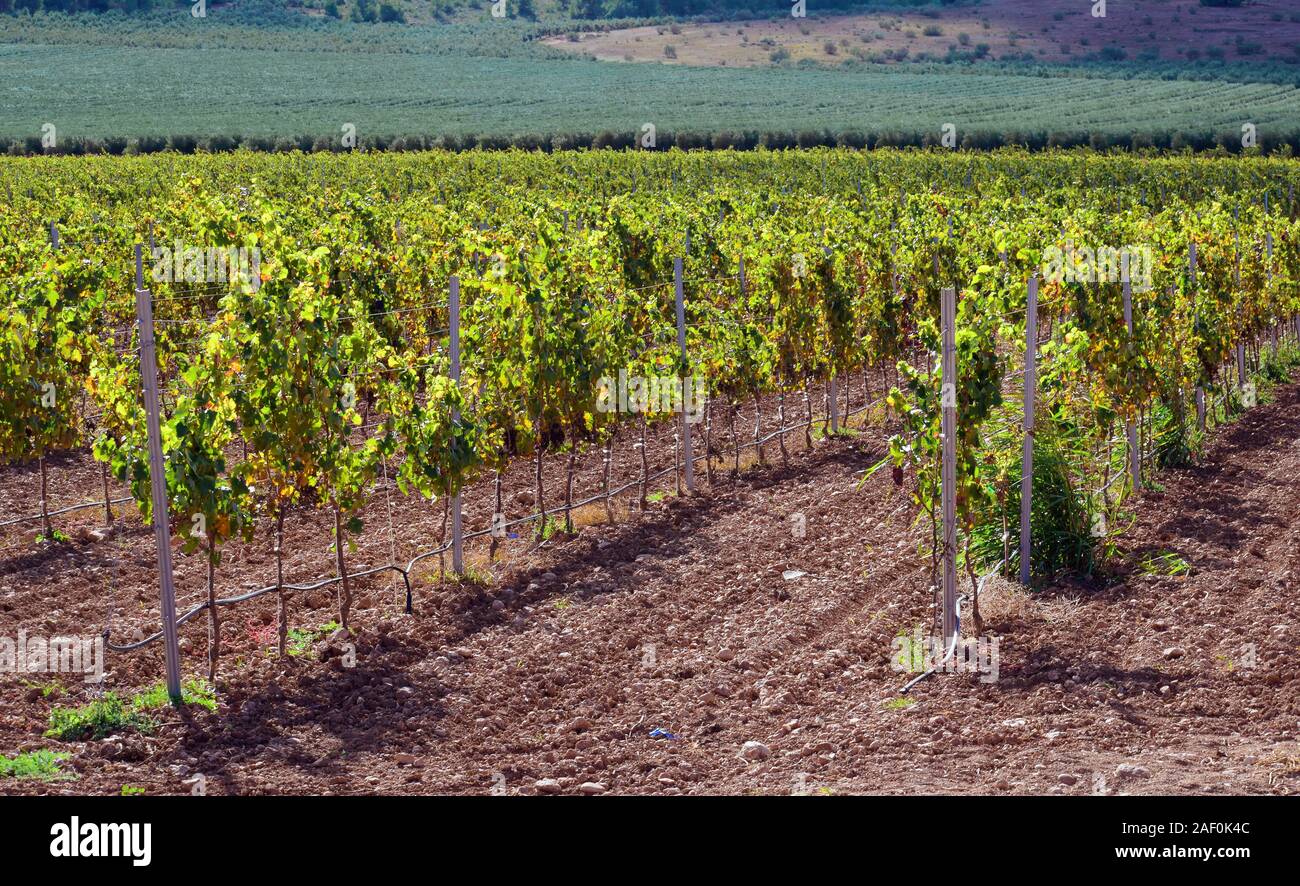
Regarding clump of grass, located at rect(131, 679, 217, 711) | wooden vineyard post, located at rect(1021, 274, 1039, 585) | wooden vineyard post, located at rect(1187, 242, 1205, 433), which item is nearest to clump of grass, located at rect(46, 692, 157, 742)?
clump of grass, located at rect(131, 679, 217, 711)

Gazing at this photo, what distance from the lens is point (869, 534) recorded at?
1120 cm

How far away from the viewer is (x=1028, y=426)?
9820 mm

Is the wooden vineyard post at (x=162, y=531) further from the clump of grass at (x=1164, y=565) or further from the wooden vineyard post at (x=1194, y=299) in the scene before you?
the wooden vineyard post at (x=1194, y=299)

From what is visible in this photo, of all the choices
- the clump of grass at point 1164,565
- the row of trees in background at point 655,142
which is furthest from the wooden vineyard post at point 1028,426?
the row of trees in background at point 655,142

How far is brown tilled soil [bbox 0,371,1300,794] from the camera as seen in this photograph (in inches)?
281

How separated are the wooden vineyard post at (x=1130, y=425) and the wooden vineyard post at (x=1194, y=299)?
1864 mm

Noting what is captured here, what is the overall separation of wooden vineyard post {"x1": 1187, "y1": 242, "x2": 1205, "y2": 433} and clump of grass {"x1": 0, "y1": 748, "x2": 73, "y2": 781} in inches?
405

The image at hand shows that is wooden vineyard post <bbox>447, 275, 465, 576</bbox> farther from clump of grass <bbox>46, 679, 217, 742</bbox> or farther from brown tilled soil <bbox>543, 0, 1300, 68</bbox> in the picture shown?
brown tilled soil <bbox>543, 0, 1300, 68</bbox>

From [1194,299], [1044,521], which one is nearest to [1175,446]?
[1194,299]

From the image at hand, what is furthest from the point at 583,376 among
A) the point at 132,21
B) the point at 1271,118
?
the point at 132,21

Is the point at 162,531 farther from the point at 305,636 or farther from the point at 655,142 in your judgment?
the point at 655,142

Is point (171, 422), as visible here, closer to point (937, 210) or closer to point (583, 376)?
point (583, 376)

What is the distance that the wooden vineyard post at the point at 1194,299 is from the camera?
13391 mm

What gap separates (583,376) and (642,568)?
1.73 metres
